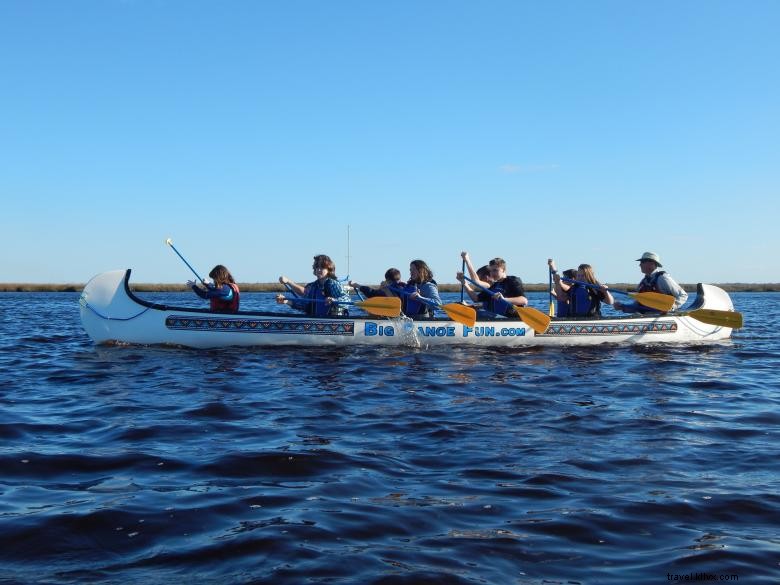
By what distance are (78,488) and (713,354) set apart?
467 inches

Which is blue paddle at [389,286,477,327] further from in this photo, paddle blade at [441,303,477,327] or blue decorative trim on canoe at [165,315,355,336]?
blue decorative trim on canoe at [165,315,355,336]

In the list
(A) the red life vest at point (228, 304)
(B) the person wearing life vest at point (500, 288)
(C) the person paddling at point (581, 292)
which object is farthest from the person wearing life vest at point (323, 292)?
(C) the person paddling at point (581, 292)

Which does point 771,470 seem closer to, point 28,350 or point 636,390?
point 636,390

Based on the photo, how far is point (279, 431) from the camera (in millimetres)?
6531

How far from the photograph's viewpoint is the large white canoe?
42.6 ft

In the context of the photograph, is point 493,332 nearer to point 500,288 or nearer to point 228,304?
point 500,288

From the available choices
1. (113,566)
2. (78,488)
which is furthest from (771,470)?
(78,488)

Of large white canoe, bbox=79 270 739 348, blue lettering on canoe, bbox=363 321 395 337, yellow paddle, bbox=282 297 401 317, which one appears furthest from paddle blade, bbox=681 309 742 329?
blue lettering on canoe, bbox=363 321 395 337

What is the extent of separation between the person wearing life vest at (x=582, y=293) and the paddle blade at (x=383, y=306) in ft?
12.5

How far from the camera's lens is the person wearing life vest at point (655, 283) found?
47.3 feet

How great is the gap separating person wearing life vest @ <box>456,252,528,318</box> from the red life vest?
4.45 meters

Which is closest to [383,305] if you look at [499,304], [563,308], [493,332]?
[493,332]

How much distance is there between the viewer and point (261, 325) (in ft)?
43.1

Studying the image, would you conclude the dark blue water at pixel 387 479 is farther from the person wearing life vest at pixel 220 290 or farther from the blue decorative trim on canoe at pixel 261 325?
the person wearing life vest at pixel 220 290
